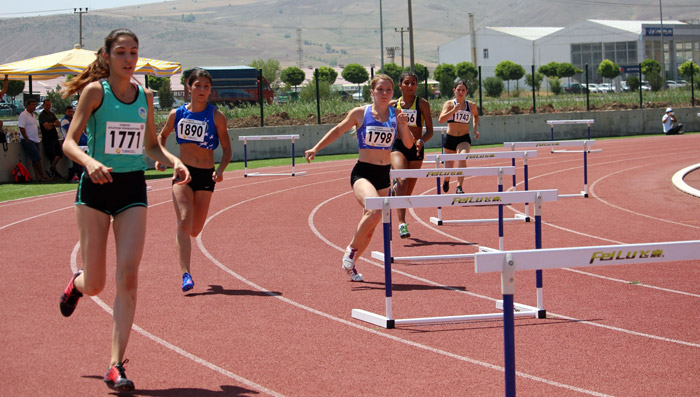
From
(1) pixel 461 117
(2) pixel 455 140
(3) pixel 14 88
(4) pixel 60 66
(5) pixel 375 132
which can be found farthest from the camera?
(3) pixel 14 88

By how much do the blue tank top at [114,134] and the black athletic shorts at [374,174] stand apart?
3403 mm

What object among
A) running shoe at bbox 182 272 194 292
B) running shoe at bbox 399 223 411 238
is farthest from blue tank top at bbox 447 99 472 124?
running shoe at bbox 182 272 194 292

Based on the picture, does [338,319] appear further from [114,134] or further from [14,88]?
[14,88]

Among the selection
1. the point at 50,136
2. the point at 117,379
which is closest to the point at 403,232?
the point at 117,379

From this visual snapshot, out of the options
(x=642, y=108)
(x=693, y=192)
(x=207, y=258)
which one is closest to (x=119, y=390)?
(x=207, y=258)

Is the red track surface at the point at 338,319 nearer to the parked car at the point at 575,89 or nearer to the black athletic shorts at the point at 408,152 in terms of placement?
the black athletic shorts at the point at 408,152

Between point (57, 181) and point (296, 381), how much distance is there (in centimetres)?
1669

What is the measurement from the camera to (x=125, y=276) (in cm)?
501

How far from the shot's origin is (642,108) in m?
34.2

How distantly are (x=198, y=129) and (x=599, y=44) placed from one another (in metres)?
97.2

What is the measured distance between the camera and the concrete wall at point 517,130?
87.2 ft

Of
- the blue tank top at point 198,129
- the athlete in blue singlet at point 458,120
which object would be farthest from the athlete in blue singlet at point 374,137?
the athlete in blue singlet at point 458,120

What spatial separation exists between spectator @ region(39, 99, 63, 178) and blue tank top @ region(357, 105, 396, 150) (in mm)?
14061

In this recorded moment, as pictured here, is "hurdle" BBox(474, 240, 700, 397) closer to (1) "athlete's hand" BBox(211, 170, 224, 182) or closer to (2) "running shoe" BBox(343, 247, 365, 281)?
(2) "running shoe" BBox(343, 247, 365, 281)
